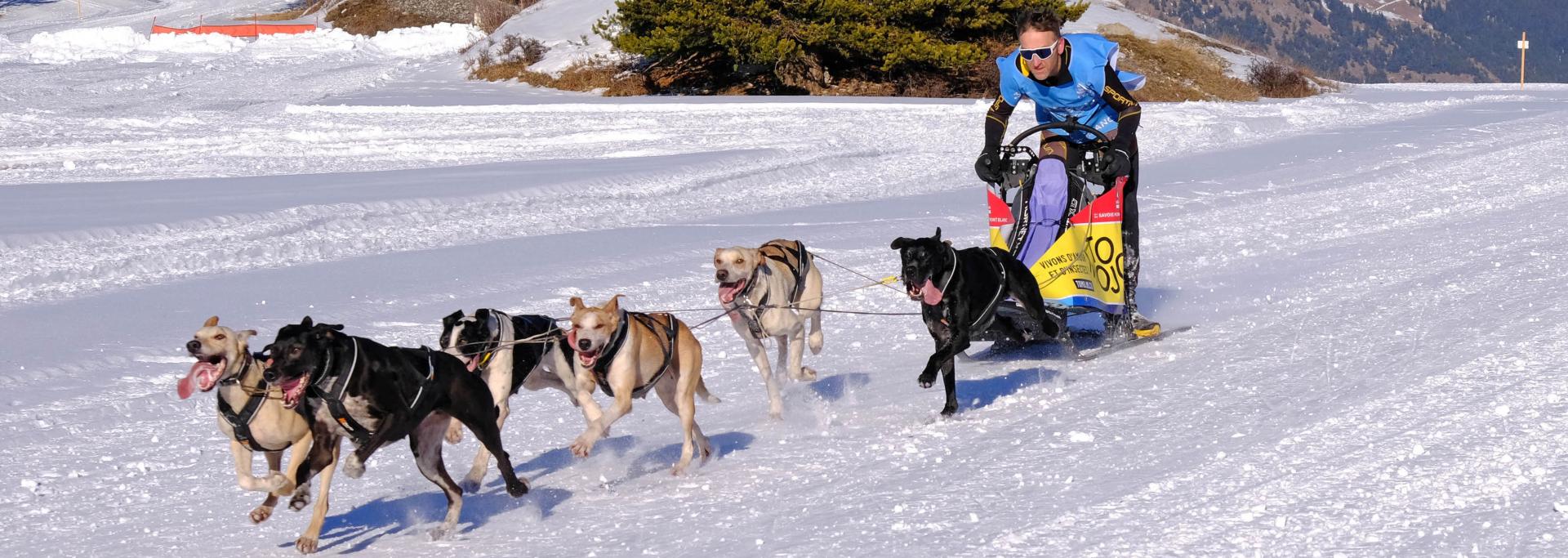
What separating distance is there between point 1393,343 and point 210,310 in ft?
22.4

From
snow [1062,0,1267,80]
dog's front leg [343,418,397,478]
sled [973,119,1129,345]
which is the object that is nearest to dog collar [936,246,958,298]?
sled [973,119,1129,345]

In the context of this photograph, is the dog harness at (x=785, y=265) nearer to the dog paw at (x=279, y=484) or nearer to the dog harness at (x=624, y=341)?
the dog harness at (x=624, y=341)

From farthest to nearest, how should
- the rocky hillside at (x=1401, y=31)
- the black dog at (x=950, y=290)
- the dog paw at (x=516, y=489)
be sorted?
the rocky hillside at (x=1401, y=31)
the black dog at (x=950, y=290)
the dog paw at (x=516, y=489)

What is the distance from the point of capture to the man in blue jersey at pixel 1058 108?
7883 mm

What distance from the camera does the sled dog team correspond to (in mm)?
4895

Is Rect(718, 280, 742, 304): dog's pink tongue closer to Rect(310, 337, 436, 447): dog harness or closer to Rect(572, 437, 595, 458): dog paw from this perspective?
Rect(572, 437, 595, 458): dog paw

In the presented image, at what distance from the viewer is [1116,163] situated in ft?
25.4

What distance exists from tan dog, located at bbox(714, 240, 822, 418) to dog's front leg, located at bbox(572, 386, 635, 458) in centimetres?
112

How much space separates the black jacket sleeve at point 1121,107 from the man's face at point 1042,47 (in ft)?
0.98

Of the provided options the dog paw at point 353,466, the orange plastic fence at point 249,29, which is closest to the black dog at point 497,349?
the dog paw at point 353,466

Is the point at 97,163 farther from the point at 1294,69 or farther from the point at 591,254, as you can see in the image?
the point at 1294,69

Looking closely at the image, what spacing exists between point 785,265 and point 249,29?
40.1m

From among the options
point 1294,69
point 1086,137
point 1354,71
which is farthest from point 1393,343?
point 1354,71

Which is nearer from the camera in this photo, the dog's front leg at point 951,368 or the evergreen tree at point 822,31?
the dog's front leg at point 951,368
